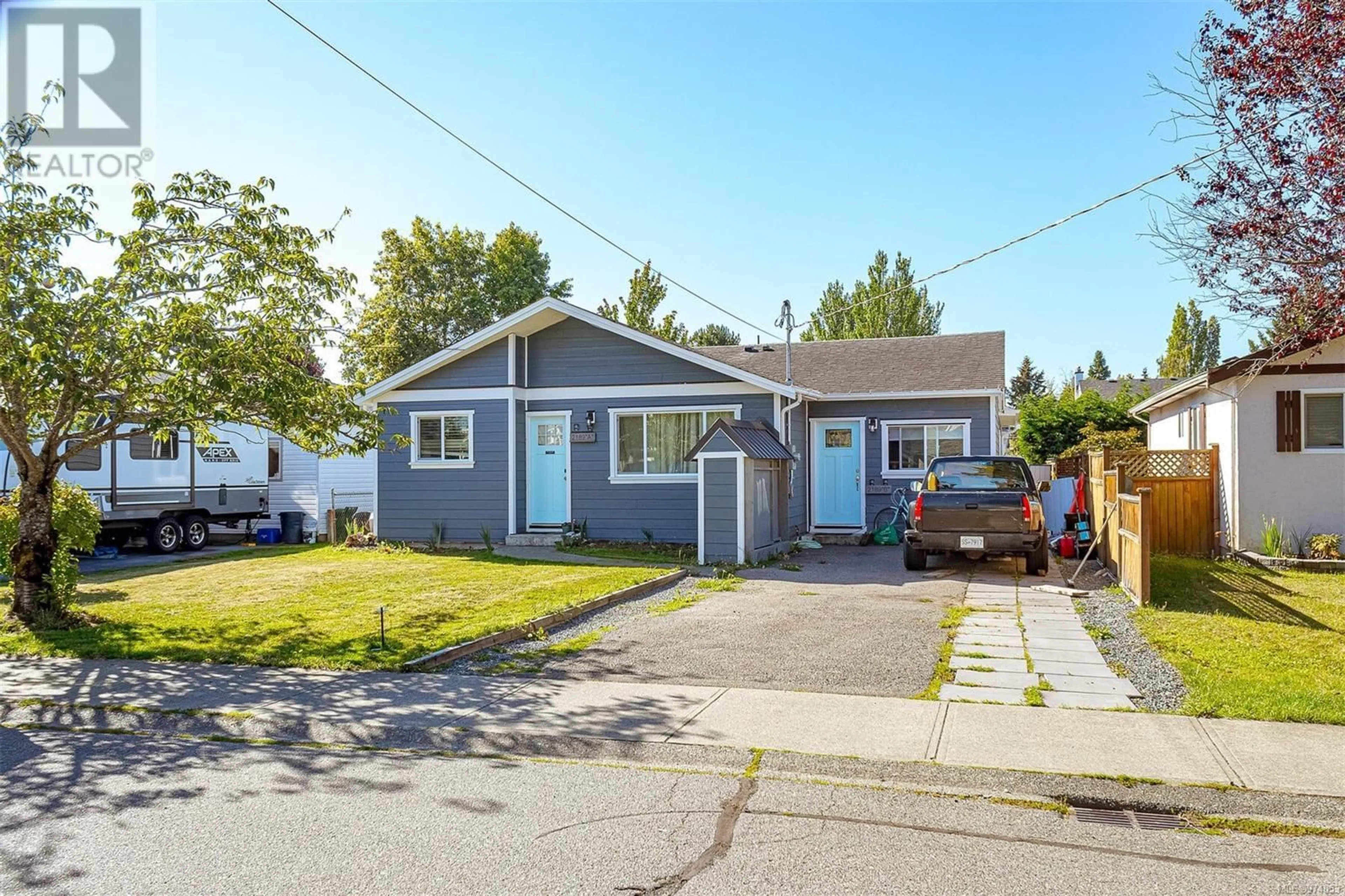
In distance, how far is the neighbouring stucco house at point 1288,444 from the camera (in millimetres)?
13977

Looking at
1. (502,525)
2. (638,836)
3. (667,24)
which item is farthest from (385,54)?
(638,836)

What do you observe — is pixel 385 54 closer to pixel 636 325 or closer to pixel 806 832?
pixel 806 832

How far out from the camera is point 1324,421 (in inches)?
559

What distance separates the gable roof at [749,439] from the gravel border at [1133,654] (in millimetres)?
5252

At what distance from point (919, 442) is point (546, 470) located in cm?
746

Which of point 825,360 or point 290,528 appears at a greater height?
point 825,360

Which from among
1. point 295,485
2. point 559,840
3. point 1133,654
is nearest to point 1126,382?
point 295,485

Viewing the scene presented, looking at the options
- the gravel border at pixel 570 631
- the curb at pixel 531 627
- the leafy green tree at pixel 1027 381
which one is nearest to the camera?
the gravel border at pixel 570 631

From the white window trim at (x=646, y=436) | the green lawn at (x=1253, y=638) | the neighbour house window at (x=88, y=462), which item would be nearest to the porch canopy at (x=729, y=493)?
the white window trim at (x=646, y=436)

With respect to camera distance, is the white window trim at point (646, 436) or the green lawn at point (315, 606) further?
the white window trim at point (646, 436)

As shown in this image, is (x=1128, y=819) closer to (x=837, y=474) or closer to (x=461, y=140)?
(x=461, y=140)

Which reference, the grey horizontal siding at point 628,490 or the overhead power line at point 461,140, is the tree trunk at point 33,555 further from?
the grey horizontal siding at point 628,490

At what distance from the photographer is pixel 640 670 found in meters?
7.61

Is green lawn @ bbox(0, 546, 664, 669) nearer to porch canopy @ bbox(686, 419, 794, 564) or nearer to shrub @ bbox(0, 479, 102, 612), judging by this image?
shrub @ bbox(0, 479, 102, 612)
